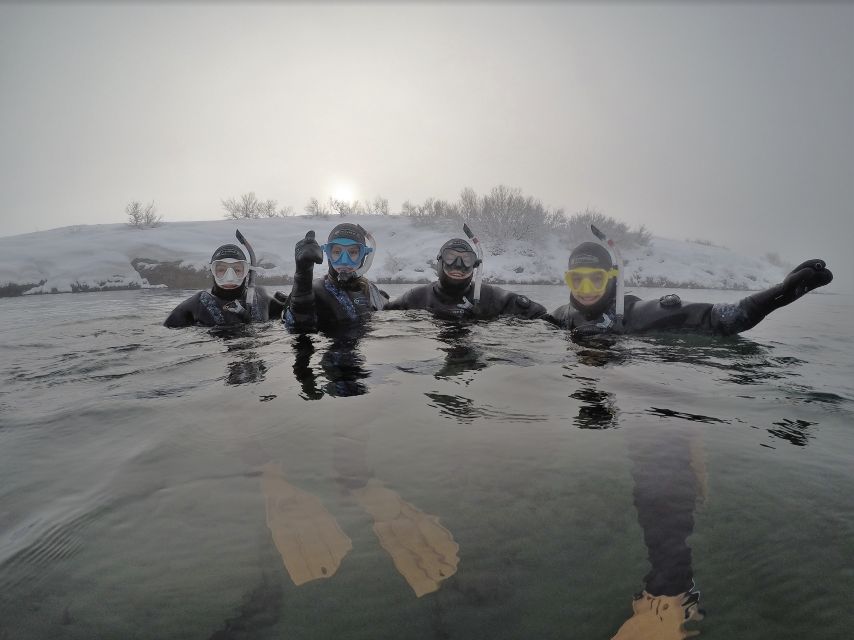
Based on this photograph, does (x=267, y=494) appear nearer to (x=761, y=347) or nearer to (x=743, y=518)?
(x=743, y=518)

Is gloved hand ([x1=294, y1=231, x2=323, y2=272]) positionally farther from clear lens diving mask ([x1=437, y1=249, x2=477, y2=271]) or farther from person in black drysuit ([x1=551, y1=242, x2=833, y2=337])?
person in black drysuit ([x1=551, y1=242, x2=833, y2=337])

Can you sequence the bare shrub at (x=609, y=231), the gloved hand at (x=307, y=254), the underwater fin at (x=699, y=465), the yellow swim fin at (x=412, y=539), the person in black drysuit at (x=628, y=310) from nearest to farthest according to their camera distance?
1. the yellow swim fin at (x=412, y=539)
2. the underwater fin at (x=699, y=465)
3. the gloved hand at (x=307, y=254)
4. the person in black drysuit at (x=628, y=310)
5. the bare shrub at (x=609, y=231)

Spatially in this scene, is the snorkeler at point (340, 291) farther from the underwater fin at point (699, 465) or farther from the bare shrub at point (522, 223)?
the bare shrub at point (522, 223)

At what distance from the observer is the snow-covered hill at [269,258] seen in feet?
60.9

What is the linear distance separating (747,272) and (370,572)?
36.8 metres

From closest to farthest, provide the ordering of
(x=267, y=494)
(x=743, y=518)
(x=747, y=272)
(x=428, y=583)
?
(x=428, y=583), (x=743, y=518), (x=267, y=494), (x=747, y=272)

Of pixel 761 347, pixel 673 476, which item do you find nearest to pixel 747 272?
pixel 761 347

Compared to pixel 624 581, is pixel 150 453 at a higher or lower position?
lower

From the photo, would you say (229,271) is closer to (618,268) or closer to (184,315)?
(184,315)

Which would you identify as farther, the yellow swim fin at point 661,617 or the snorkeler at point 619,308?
the snorkeler at point 619,308

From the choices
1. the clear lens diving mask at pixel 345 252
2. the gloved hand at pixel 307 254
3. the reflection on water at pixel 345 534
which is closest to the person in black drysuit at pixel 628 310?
the clear lens diving mask at pixel 345 252

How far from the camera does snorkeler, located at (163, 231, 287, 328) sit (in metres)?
6.14

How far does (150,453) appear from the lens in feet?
7.30

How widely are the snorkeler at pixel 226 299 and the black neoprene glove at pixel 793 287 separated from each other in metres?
6.11
